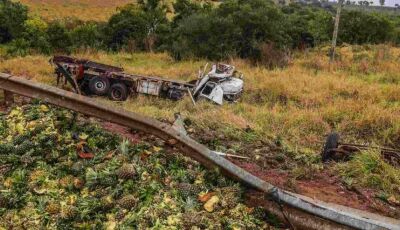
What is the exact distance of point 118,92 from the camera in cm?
1243

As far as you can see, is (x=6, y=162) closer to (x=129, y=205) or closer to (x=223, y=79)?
(x=129, y=205)

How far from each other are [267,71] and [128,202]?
12490mm

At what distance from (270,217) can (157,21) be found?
83.6 feet

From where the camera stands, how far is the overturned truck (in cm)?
1202

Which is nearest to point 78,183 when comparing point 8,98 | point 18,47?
point 8,98

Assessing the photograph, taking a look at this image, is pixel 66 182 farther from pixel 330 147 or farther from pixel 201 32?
pixel 201 32

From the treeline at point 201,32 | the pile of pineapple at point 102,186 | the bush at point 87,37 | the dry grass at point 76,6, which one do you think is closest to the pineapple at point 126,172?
the pile of pineapple at point 102,186

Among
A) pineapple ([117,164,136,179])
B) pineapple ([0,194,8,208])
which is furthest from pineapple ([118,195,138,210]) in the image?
pineapple ([0,194,8,208])

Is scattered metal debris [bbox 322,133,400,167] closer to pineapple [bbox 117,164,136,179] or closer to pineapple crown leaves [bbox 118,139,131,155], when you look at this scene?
pineapple crown leaves [bbox 118,139,131,155]

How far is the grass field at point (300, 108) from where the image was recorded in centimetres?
569

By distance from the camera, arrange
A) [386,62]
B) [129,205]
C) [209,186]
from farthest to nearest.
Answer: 1. [386,62]
2. [209,186]
3. [129,205]

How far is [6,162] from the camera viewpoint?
4.39 metres

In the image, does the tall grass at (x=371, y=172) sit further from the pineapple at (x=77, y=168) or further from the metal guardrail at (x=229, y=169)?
the pineapple at (x=77, y=168)

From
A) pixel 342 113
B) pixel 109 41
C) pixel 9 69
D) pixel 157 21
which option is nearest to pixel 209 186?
pixel 342 113
